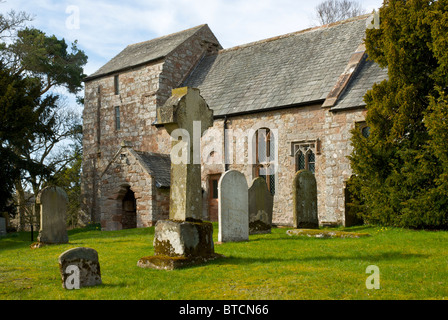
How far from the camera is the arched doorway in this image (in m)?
20.3

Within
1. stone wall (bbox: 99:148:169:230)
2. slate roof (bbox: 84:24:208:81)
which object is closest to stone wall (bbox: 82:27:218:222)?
slate roof (bbox: 84:24:208:81)

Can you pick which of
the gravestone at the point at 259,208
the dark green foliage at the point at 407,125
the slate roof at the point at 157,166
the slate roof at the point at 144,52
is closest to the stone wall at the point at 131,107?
the slate roof at the point at 144,52

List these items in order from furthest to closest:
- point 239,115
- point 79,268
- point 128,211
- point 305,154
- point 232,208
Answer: point 128,211
point 239,115
point 305,154
point 232,208
point 79,268

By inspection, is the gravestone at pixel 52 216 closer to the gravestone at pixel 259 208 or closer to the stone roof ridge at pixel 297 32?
the gravestone at pixel 259 208

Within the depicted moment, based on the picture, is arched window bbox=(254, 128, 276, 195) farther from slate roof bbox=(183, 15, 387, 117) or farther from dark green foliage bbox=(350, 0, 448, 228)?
dark green foliage bbox=(350, 0, 448, 228)

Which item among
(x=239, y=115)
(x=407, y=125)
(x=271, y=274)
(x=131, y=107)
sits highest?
(x=131, y=107)

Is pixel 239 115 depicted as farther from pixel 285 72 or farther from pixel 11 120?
pixel 11 120

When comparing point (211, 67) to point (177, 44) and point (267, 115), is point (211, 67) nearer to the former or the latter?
point (177, 44)

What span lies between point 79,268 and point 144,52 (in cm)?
2088

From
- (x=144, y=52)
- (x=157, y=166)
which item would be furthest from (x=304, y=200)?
(x=144, y=52)

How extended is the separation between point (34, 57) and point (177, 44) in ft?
31.8

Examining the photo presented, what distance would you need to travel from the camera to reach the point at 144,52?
26031 millimetres
